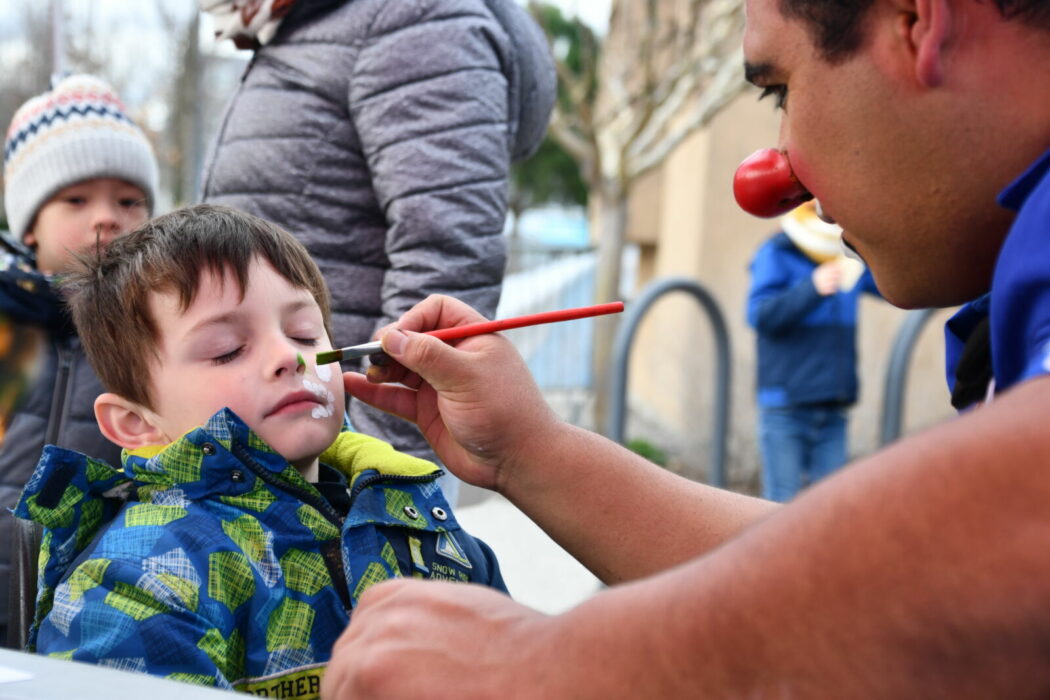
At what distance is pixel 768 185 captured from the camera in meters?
1.46

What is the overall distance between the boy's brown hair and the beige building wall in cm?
516

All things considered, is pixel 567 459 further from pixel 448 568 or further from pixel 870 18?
pixel 870 18

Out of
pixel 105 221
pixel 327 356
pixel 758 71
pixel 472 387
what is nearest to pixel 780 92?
pixel 758 71

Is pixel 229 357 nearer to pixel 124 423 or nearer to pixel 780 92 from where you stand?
pixel 124 423

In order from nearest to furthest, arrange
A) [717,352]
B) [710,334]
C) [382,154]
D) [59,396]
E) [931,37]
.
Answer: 1. [931,37]
2. [59,396]
3. [382,154]
4. [717,352]
5. [710,334]

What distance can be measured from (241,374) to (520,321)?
0.41 metres

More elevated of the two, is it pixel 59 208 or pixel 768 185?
pixel 768 185

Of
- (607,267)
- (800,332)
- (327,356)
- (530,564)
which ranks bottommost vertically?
(530,564)

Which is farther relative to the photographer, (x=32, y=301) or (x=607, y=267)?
(x=607, y=267)

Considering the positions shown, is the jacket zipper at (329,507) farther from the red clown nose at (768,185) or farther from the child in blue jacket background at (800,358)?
the child in blue jacket background at (800,358)

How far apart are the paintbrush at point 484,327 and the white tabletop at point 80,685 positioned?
0.69 metres

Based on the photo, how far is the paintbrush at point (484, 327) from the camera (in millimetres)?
1579

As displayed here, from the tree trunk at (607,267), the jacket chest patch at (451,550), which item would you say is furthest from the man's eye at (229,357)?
the tree trunk at (607,267)

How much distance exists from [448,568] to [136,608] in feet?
1.52
